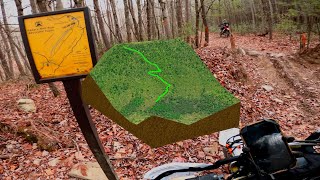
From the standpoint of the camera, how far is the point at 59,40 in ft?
8.57

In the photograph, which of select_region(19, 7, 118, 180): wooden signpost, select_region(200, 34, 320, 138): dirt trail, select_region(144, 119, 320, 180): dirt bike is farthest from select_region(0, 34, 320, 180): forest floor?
select_region(144, 119, 320, 180): dirt bike

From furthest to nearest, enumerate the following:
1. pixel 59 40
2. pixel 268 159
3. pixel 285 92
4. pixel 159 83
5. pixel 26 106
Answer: pixel 285 92 → pixel 26 106 → pixel 59 40 → pixel 159 83 → pixel 268 159

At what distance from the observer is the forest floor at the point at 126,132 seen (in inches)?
193

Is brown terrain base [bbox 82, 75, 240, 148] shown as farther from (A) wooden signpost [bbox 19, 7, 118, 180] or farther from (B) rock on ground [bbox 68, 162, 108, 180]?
(B) rock on ground [bbox 68, 162, 108, 180]

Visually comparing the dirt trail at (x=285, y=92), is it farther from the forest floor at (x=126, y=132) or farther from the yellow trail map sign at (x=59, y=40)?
the yellow trail map sign at (x=59, y=40)

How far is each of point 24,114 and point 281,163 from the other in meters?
6.35

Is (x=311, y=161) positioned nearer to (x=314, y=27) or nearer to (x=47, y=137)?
(x=47, y=137)

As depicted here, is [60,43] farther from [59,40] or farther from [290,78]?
[290,78]

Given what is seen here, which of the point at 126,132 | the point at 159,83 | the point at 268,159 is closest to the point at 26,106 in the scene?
the point at 126,132

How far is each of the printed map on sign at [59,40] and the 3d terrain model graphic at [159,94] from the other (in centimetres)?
74

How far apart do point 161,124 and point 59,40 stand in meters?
1.56

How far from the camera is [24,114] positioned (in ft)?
21.7

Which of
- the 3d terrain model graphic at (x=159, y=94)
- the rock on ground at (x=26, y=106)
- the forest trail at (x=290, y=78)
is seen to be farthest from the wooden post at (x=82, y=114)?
the forest trail at (x=290, y=78)

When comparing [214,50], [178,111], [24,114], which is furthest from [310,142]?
[214,50]
